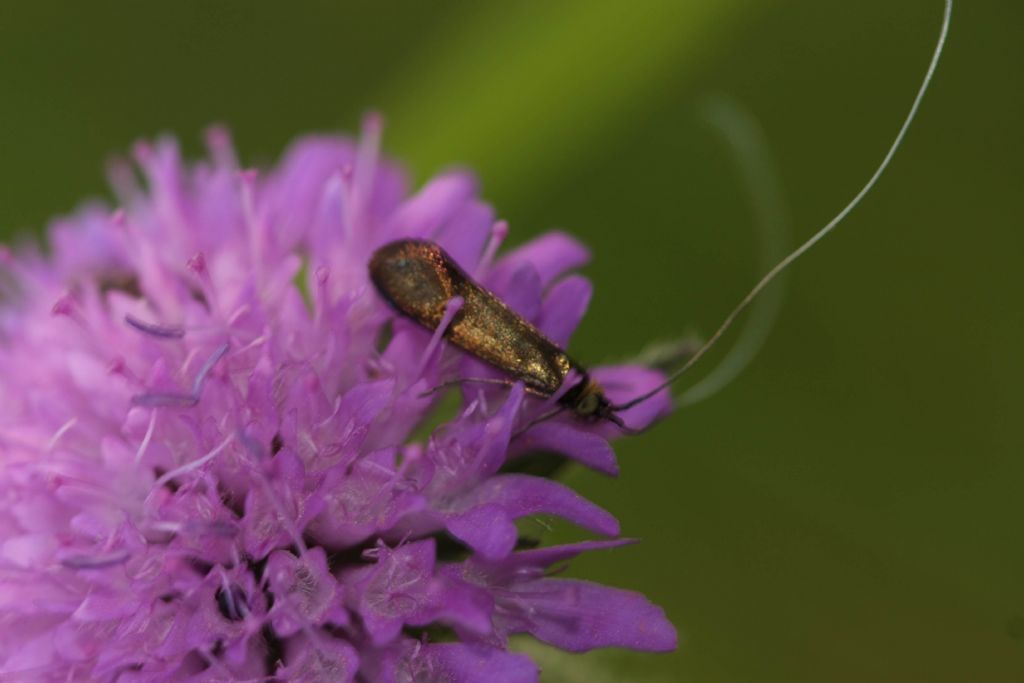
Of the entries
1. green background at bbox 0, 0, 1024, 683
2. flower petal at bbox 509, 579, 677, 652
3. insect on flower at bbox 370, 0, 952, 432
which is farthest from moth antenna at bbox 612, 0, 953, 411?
green background at bbox 0, 0, 1024, 683

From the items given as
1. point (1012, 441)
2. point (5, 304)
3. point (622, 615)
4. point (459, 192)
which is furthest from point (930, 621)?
point (5, 304)

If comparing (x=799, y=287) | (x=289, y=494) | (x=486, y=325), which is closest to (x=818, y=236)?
(x=486, y=325)

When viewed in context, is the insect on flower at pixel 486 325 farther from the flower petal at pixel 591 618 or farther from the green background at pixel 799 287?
the green background at pixel 799 287

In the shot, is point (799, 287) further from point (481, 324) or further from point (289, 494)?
point (289, 494)

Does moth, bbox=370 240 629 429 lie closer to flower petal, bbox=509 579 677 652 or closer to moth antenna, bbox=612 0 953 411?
moth antenna, bbox=612 0 953 411

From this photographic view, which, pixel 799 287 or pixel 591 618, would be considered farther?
pixel 799 287

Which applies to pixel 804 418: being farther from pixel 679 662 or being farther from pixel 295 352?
pixel 295 352
